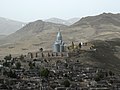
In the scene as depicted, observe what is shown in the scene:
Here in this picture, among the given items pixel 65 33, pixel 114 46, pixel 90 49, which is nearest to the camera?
pixel 90 49

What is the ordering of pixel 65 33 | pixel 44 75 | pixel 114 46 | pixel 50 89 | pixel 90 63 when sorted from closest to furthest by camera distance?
pixel 50 89 → pixel 44 75 → pixel 90 63 → pixel 114 46 → pixel 65 33

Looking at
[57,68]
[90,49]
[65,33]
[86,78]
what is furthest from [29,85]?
[65,33]

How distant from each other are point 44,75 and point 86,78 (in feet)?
24.2

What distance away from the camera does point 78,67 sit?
72.9 metres

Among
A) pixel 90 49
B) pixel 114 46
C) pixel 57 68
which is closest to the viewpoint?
pixel 57 68

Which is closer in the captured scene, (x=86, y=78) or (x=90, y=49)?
(x=86, y=78)

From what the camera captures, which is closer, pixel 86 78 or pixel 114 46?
pixel 86 78

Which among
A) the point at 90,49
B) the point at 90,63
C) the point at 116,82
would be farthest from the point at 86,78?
the point at 90,49

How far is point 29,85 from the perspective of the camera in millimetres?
50969

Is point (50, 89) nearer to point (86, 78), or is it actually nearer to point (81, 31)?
point (86, 78)

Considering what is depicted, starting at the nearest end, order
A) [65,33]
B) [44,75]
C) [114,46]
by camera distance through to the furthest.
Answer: [44,75], [114,46], [65,33]

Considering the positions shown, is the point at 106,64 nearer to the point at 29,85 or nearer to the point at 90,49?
the point at 90,49

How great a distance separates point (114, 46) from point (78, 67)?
41.2 metres

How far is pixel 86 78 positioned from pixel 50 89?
13.0 meters
